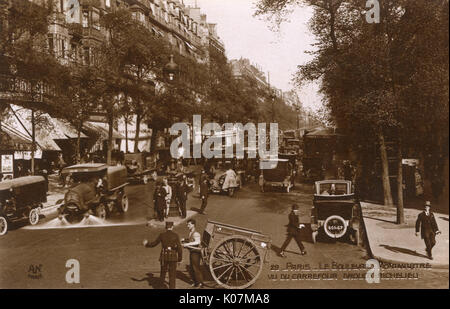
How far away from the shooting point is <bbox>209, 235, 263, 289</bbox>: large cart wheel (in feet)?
29.8

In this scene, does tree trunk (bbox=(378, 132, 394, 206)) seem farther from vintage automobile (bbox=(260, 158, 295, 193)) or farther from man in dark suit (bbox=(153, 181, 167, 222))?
man in dark suit (bbox=(153, 181, 167, 222))

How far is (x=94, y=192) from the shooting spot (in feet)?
40.7

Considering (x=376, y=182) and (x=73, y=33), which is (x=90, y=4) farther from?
(x=376, y=182)

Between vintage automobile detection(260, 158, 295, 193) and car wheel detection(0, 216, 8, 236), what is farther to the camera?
vintage automobile detection(260, 158, 295, 193)

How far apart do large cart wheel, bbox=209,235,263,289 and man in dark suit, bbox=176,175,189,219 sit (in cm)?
245

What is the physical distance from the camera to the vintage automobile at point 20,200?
11500 mm

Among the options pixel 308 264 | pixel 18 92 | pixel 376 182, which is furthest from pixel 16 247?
pixel 376 182

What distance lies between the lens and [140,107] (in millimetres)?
12656

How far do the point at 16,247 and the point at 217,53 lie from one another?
7.88 metres

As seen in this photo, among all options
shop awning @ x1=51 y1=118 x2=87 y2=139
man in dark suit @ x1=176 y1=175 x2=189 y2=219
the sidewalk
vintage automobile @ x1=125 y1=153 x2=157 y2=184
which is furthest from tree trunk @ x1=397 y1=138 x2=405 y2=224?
shop awning @ x1=51 y1=118 x2=87 y2=139

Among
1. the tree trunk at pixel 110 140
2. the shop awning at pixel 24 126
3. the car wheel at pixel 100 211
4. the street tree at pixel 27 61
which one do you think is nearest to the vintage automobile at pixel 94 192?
the car wheel at pixel 100 211

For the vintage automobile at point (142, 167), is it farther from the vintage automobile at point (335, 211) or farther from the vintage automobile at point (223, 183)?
the vintage automobile at point (335, 211)
